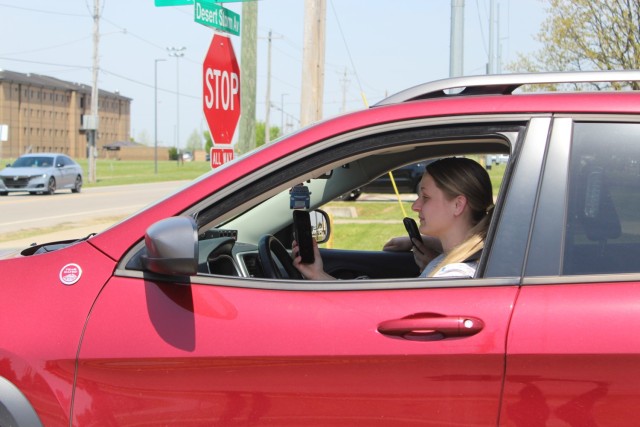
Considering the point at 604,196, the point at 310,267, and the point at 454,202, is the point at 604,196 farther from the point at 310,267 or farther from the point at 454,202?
the point at 310,267

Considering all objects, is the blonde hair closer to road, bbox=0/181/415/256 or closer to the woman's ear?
the woman's ear

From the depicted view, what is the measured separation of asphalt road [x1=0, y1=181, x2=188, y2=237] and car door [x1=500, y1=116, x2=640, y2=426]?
13.5 metres

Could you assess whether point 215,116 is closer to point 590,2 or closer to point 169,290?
point 169,290

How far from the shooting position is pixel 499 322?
2.37 m

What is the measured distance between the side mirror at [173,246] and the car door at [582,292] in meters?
0.95

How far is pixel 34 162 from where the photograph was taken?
33438mm

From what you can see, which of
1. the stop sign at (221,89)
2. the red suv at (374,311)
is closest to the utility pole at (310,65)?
the stop sign at (221,89)

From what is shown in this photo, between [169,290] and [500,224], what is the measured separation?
1027 millimetres

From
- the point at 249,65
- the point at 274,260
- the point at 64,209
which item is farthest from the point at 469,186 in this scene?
the point at 64,209

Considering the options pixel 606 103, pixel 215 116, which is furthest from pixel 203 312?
pixel 215 116

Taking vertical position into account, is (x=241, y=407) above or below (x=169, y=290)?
below

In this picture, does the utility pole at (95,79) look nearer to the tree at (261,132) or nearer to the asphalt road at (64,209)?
the asphalt road at (64,209)

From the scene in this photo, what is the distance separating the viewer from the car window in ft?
8.12

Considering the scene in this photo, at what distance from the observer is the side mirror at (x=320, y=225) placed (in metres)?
4.76
